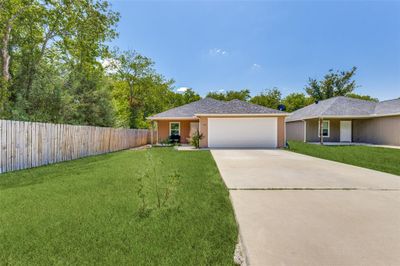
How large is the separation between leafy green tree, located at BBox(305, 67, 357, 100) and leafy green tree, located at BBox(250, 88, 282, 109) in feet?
21.5

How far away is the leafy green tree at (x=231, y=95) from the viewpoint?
43.5 m

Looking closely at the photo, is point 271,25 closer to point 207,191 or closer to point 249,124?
point 249,124

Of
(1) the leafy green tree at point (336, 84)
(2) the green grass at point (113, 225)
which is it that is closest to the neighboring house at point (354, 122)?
(2) the green grass at point (113, 225)

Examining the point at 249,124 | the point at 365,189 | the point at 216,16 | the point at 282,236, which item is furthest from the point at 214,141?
the point at 282,236

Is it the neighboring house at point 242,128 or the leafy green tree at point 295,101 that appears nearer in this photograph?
the neighboring house at point 242,128

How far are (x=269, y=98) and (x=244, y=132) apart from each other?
27.6 meters

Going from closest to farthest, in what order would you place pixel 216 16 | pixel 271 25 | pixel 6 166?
pixel 6 166, pixel 216 16, pixel 271 25

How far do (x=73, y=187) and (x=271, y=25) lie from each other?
57.7ft

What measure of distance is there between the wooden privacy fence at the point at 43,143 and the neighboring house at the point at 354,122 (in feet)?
57.8

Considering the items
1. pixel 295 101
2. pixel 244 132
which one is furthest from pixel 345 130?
pixel 295 101

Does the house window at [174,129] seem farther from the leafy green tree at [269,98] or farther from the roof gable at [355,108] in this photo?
the leafy green tree at [269,98]

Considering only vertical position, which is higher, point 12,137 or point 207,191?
point 12,137

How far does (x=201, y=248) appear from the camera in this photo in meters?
2.42

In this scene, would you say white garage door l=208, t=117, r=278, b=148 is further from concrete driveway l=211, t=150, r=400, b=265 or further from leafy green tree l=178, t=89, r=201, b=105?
leafy green tree l=178, t=89, r=201, b=105
